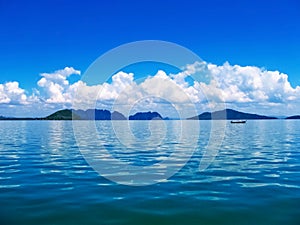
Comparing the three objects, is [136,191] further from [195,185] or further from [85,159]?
[85,159]

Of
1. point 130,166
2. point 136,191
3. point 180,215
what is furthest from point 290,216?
point 130,166

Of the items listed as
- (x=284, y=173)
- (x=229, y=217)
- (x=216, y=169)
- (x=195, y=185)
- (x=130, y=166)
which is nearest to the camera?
(x=229, y=217)

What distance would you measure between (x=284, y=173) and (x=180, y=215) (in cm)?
1317

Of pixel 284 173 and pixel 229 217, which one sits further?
pixel 284 173

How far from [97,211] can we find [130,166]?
42.3 ft

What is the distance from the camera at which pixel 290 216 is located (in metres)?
14.0

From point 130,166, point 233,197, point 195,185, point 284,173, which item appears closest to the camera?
point 233,197

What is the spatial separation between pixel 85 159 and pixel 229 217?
20771 mm

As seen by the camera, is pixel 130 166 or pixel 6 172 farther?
pixel 130 166

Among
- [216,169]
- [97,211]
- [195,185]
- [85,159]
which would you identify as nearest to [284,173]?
[216,169]

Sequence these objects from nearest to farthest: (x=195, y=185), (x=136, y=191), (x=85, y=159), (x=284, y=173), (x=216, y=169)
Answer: (x=136, y=191)
(x=195, y=185)
(x=284, y=173)
(x=216, y=169)
(x=85, y=159)

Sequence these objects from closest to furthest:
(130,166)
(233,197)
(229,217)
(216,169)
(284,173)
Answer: (229,217) → (233,197) → (284,173) → (216,169) → (130,166)

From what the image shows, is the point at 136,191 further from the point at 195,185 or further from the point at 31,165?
the point at 31,165

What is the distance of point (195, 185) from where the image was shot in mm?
19812
